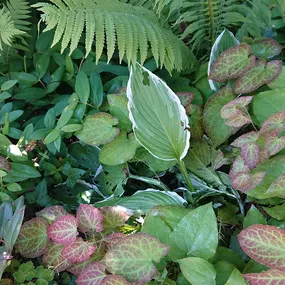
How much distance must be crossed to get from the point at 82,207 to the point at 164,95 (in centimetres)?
34

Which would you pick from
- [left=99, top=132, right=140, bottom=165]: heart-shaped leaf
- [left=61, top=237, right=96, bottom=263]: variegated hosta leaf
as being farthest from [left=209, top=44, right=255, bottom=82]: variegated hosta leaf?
[left=61, top=237, right=96, bottom=263]: variegated hosta leaf

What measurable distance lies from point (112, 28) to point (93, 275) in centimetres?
55

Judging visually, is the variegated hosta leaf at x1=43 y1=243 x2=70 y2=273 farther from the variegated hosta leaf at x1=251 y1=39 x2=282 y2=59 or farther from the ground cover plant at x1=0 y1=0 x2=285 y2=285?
the variegated hosta leaf at x1=251 y1=39 x2=282 y2=59

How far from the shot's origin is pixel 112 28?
3.20 ft

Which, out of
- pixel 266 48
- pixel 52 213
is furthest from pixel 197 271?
pixel 266 48

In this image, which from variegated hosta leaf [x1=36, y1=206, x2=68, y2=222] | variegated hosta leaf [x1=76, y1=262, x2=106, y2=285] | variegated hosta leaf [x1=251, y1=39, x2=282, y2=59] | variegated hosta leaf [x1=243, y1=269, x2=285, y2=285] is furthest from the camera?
variegated hosta leaf [x1=251, y1=39, x2=282, y2=59]

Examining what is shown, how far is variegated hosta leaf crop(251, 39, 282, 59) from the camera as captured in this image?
3.62ft

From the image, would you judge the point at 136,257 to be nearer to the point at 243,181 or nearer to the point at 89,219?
the point at 89,219

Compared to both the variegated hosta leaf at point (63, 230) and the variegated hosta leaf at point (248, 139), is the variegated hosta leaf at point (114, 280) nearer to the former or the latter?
the variegated hosta leaf at point (63, 230)

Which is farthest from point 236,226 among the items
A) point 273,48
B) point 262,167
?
point 273,48

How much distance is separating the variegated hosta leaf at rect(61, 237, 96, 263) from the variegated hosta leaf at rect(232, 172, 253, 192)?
34 centimetres

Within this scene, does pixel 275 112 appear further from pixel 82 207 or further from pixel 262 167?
pixel 82 207

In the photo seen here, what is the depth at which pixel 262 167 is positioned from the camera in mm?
968

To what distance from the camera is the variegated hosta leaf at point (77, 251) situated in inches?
35.0
